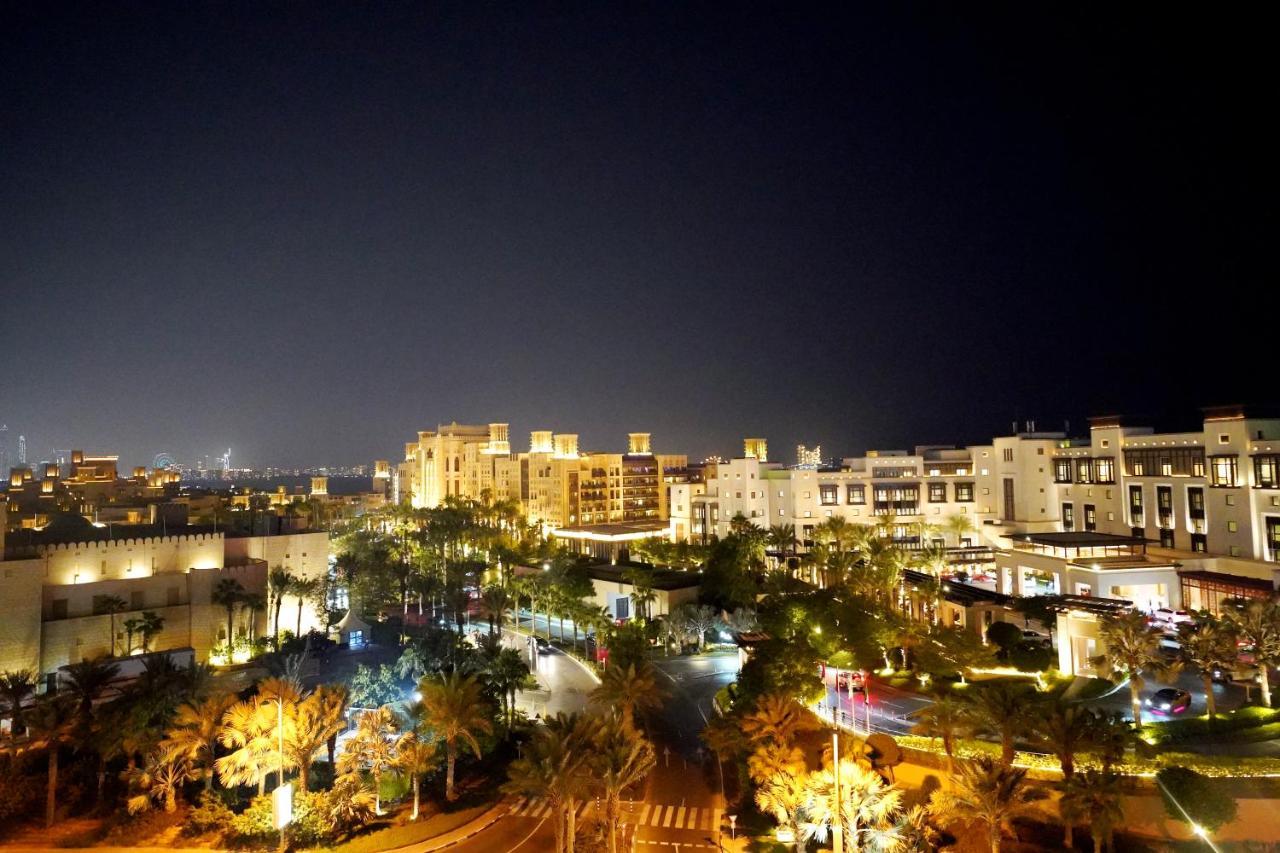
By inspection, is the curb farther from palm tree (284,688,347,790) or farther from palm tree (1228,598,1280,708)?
palm tree (1228,598,1280,708)

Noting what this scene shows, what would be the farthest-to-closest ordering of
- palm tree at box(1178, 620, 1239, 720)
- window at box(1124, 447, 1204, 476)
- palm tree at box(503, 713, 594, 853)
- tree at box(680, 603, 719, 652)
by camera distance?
window at box(1124, 447, 1204, 476), tree at box(680, 603, 719, 652), palm tree at box(1178, 620, 1239, 720), palm tree at box(503, 713, 594, 853)

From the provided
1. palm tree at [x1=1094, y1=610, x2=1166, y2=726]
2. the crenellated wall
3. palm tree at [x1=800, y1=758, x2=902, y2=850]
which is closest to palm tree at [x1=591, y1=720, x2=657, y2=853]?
palm tree at [x1=800, y1=758, x2=902, y2=850]

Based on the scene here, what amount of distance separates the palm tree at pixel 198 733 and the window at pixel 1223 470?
58.7 meters

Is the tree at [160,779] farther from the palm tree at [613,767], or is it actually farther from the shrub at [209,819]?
the palm tree at [613,767]

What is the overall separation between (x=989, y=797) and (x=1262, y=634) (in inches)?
628

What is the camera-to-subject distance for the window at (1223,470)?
1929 inches

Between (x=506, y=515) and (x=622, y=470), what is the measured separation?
96.2 feet

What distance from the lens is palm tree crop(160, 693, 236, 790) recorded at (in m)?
26.5

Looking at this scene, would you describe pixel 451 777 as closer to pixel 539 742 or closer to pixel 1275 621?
pixel 539 742

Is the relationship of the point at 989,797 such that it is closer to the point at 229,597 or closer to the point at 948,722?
the point at 948,722

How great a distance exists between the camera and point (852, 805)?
22938mm

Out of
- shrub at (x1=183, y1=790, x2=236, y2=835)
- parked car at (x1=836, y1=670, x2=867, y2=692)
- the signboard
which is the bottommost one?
shrub at (x1=183, y1=790, x2=236, y2=835)

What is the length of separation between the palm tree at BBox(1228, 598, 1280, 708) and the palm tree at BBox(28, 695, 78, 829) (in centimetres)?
4362

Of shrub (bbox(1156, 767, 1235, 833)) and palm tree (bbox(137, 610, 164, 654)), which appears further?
palm tree (bbox(137, 610, 164, 654))
